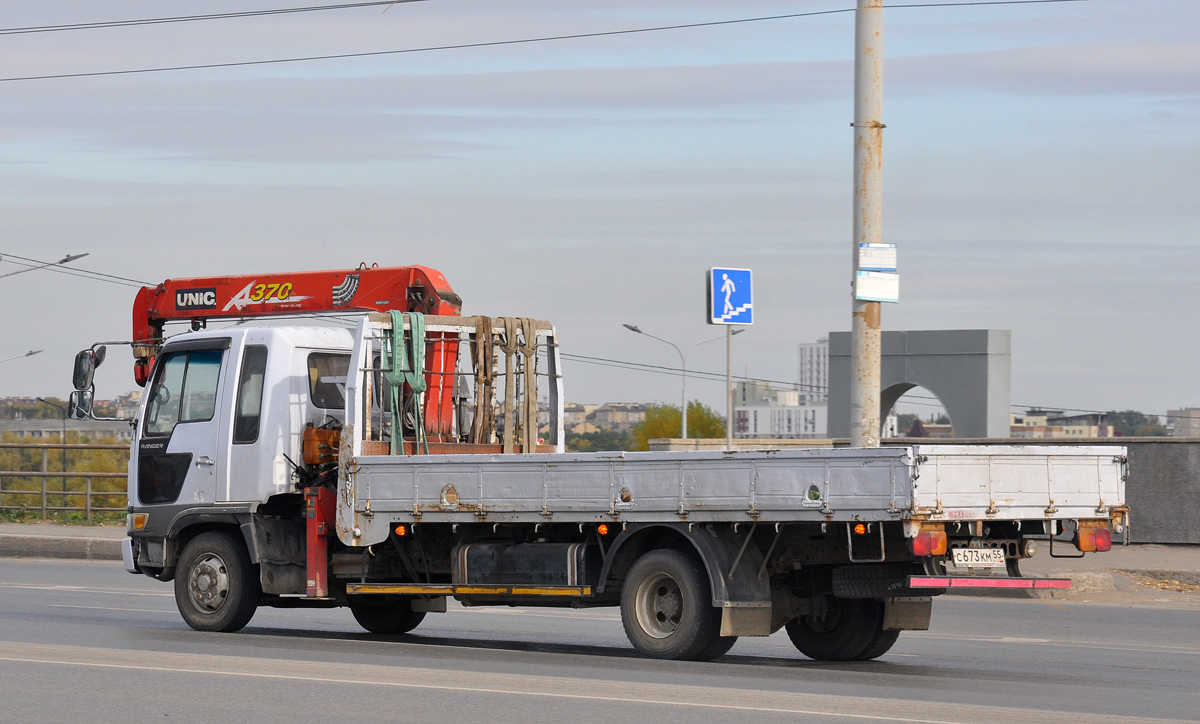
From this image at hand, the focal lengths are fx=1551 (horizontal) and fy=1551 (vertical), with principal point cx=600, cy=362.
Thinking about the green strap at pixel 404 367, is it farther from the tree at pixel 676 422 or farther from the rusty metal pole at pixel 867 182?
the tree at pixel 676 422

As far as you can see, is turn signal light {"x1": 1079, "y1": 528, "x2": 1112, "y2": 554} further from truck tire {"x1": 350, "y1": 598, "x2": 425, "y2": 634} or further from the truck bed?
truck tire {"x1": 350, "y1": 598, "x2": 425, "y2": 634}

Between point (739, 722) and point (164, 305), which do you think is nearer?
point (739, 722)

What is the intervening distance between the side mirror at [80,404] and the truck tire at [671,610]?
16.9 ft

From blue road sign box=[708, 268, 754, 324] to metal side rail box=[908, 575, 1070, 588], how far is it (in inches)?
243

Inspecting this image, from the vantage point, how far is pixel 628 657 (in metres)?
11.1

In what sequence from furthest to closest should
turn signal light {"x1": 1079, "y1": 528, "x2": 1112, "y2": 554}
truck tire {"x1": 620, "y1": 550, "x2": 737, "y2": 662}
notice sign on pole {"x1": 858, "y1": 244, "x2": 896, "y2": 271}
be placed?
notice sign on pole {"x1": 858, "y1": 244, "x2": 896, "y2": 271}, truck tire {"x1": 620, "y1": 550, "x2": 737, "y2": 662}, turn signal light {"x1": 1079, "y1": 528, "x2": 1112, "y2": 554}

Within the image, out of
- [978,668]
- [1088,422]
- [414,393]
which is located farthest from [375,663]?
[1088,422]

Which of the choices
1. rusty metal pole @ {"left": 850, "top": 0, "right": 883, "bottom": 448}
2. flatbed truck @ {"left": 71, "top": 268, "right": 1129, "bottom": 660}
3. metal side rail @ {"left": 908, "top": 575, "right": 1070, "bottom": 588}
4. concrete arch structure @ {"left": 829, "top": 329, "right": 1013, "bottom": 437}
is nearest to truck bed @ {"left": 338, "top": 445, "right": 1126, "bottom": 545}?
flatbed truck @ {"left": 71, "top": 268, "right": 1129, "bottom": 660}

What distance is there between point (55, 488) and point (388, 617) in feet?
61.0

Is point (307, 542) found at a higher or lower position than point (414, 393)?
lower

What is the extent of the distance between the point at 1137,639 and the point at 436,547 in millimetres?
5814

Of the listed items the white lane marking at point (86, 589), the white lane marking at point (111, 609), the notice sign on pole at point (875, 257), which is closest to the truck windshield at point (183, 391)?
the white lane marking at point (111, 609)

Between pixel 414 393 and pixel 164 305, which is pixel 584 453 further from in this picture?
pixel 164 305

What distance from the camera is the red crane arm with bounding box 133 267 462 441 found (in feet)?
46.1
